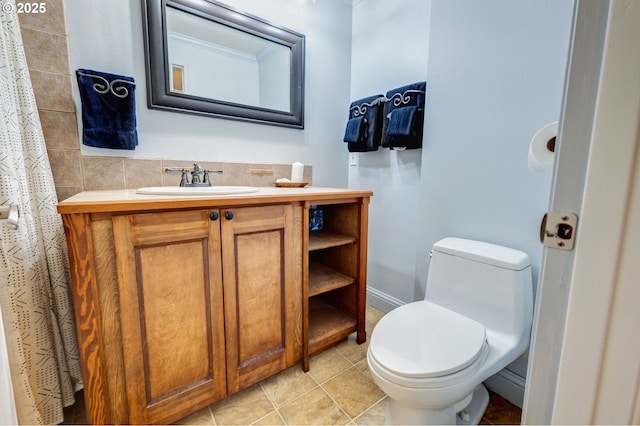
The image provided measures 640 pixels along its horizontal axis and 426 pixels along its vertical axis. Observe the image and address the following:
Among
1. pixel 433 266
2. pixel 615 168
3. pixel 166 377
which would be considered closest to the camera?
pixel 615 168

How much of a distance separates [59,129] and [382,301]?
206cm

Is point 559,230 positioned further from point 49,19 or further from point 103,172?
point 49,19

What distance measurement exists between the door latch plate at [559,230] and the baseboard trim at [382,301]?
5.28 feet

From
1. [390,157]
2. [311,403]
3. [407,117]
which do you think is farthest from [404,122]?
[311,403]

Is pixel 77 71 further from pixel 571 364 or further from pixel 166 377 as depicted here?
pixel 571 364

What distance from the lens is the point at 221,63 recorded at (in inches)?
60.9

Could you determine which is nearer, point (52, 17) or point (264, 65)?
point (52, 17)

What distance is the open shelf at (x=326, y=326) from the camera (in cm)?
149

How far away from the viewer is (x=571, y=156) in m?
0.37

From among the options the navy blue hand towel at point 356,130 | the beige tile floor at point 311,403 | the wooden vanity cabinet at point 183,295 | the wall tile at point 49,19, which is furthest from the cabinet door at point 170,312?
the navy blue hand towel at point 356,130

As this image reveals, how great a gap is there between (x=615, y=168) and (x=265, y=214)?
1.05m

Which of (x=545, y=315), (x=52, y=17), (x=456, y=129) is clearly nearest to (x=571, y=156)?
(x=545, y=315)

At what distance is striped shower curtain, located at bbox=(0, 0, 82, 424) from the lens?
0.89 meters

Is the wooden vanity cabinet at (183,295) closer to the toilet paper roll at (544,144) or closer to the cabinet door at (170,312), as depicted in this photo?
the cabinet door at (170,312)
